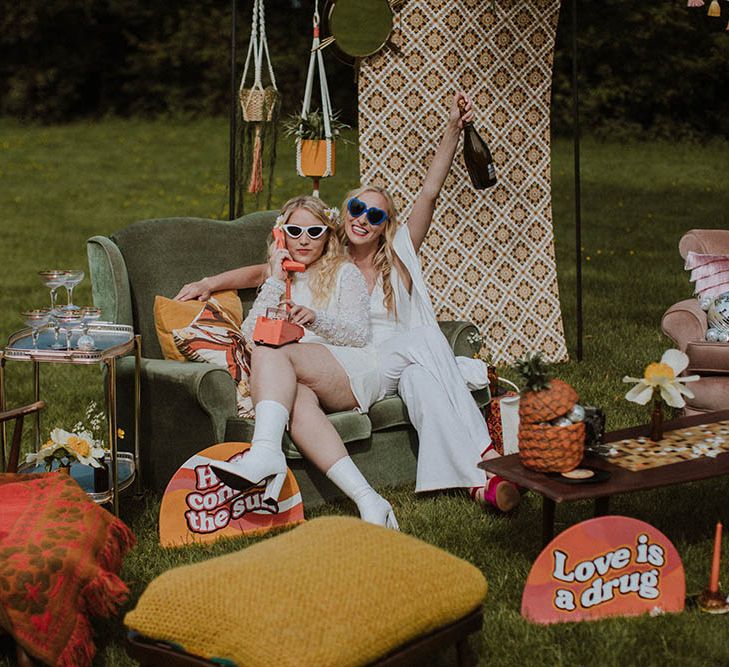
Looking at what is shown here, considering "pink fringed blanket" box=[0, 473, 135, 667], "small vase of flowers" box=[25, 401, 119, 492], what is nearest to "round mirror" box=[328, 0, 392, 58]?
"small vase of flowers" box=[25, 401, 119, 492]

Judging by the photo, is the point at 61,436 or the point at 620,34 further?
the point at 620,34

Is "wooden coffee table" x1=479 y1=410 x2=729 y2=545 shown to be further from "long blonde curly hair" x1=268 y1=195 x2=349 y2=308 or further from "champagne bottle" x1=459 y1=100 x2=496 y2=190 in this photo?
"champagne bottle" x1=459 y1=100 x2=496 y2=190

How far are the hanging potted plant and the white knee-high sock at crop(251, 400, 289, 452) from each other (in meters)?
1.70

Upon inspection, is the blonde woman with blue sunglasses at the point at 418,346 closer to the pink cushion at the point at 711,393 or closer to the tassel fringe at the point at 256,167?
the tassel fringe at the point at 256,167

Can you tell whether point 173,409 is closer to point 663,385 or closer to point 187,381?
point 187,381

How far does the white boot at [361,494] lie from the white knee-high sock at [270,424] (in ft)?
0.78

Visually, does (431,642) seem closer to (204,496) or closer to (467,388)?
(204,496)

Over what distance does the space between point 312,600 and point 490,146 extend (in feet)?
13.6

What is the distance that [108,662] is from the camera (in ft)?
10.1

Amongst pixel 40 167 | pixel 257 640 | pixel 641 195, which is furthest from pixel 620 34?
pixel 257 640

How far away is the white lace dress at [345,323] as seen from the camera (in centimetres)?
437

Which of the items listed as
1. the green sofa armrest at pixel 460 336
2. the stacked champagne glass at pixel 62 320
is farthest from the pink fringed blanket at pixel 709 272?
the stacked champagne glass at pixel 62 320

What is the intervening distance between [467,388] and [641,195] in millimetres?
10102

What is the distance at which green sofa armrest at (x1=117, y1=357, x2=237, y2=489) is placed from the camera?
409 centimetres
